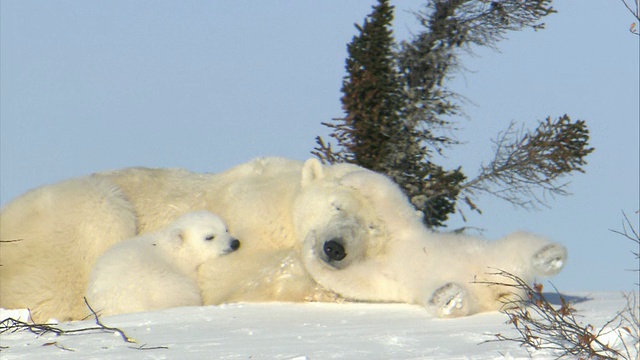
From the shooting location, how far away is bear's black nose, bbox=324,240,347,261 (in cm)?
729

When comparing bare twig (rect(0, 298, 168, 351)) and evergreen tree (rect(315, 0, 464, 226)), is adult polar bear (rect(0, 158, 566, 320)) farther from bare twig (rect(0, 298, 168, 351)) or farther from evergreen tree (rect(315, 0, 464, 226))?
evergreen tree (rect(315, 0, 464, 226))

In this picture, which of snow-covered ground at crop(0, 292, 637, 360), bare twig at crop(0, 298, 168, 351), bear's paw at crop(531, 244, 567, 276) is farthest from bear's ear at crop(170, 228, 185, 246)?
bear's paw at crop(531, 244, 567, 276)

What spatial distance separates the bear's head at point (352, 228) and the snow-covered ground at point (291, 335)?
341mm

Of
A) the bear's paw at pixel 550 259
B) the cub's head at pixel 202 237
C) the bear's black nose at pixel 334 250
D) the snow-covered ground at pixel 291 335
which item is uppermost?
the cub's head at pixel 202 237

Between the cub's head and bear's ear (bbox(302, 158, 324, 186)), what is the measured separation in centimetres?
77

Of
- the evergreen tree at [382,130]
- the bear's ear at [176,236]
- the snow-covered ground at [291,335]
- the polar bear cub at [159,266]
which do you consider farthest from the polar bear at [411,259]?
the evergreen tree at [382,130]

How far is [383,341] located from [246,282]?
8.19ft

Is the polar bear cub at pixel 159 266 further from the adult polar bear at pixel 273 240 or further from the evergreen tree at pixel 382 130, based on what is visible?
the evergreen tree at pixel 382 130

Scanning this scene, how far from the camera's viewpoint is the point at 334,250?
7.29 meters

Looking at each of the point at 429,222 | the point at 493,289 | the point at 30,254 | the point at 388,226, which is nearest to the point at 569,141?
the point at 429,222

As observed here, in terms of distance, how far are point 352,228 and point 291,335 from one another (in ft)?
6.29

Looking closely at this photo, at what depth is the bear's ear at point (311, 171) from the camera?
313 inches

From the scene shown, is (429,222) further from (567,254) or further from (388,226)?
(567,254)

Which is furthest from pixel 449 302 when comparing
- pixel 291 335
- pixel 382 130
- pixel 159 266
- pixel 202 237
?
pixel 382 130
